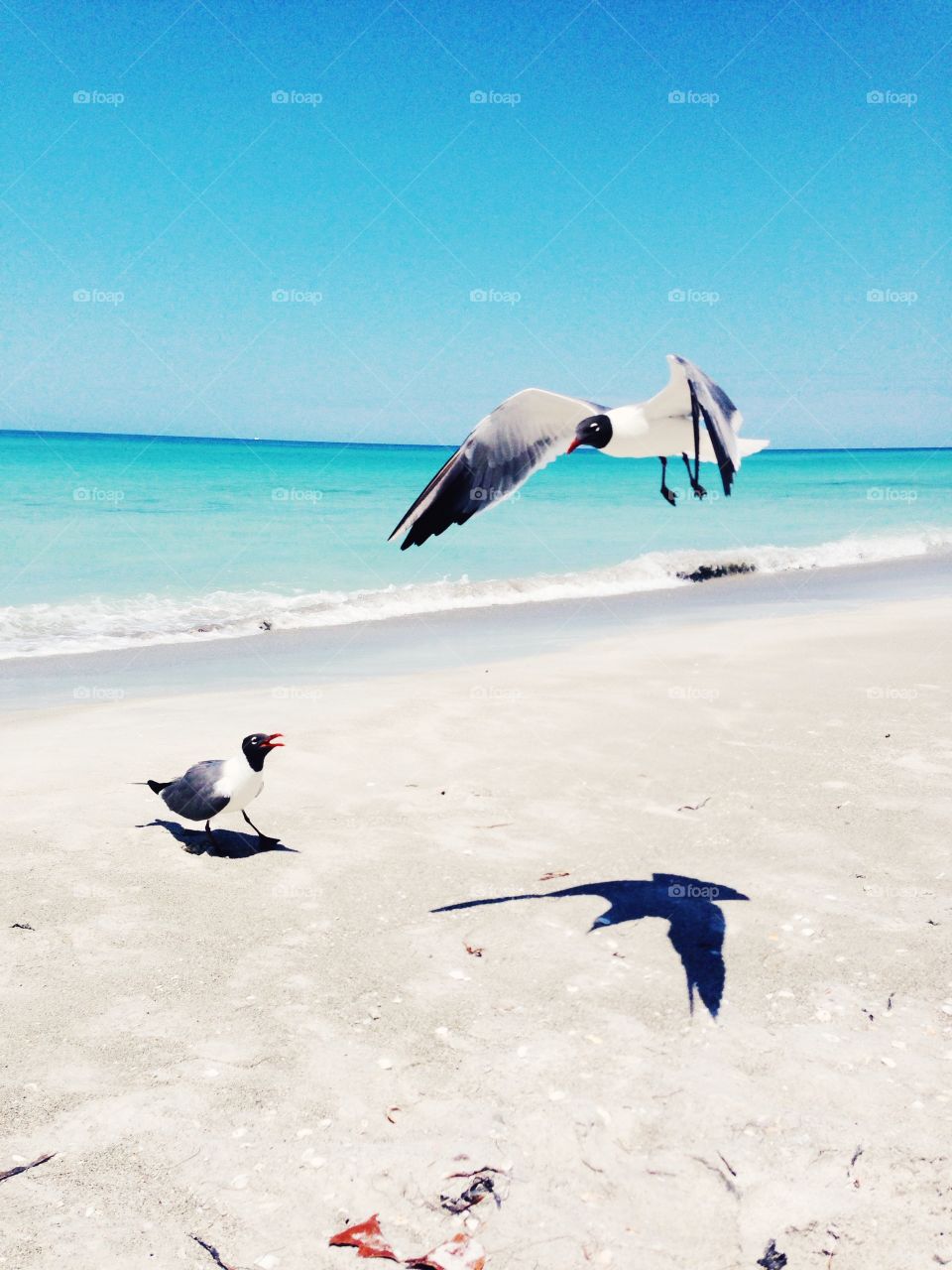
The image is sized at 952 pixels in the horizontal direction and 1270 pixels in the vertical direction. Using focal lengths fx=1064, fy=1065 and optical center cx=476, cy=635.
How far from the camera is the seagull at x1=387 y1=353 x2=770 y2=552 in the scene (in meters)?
3.14

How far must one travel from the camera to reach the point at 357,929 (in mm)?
4492

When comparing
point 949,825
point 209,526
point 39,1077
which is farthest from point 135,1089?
point 209,526

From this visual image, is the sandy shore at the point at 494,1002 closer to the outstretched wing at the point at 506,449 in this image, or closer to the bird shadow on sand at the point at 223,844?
the bird shadow on sand at the point at 223,844

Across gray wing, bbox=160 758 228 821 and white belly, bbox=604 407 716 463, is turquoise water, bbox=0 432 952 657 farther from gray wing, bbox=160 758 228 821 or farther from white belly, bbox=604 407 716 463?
gray wing, bbox=160 758 228 821

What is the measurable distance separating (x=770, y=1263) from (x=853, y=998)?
145 cm

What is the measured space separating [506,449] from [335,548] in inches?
707

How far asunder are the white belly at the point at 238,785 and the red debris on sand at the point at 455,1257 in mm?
2886

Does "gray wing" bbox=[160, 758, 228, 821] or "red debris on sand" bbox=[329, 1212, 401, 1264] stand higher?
"gray wing" bbox=[160, 758, 228, 821]

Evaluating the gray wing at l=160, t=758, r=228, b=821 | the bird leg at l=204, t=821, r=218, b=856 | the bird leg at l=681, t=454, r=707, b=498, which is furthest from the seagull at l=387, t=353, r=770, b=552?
the bird leg at l=204, t=821, r=218, b=856

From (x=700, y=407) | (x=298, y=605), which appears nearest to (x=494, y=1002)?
(x=700, y=407)

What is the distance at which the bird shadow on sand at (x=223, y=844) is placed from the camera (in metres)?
5.26

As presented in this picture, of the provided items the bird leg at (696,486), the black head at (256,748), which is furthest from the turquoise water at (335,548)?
the black head at (256,748)

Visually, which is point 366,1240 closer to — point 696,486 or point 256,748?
point 696,486

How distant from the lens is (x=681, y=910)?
4672mm
